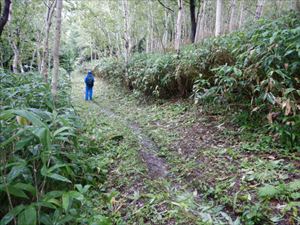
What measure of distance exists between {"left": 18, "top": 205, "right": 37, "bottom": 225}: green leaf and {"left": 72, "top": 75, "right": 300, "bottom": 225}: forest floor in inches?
32.9

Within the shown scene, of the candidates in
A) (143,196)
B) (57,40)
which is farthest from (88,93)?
(143,196)

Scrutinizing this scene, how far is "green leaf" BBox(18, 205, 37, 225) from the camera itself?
57.4 inches

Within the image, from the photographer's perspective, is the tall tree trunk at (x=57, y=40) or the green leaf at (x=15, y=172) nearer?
the green leaf at (x=15, y=172)

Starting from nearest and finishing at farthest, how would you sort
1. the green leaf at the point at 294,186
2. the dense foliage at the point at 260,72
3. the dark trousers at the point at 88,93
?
1. the green leaf at the point at 294,186
2. the dense foliage at the point at 260,72
3. the dark trousers at the point at 88,93

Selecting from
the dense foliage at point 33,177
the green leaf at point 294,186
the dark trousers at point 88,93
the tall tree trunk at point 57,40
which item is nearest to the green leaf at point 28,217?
the dense foliage at point 33,177

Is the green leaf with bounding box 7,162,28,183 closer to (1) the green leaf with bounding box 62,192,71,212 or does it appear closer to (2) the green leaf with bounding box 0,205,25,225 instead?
(2) the green leaf with bounding box 0,205,25,225

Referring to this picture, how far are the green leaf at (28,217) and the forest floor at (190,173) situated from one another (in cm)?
83

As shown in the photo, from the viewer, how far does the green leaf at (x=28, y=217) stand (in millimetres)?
1457

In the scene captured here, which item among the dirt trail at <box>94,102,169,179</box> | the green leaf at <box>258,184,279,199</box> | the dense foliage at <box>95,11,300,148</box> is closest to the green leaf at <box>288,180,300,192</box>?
the green leaf at <box>258,184,279,199</box>

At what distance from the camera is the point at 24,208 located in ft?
5.08

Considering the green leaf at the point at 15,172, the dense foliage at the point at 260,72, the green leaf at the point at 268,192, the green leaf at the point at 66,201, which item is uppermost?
the dense foliage at the point at 260,72

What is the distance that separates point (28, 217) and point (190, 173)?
94.1 inches

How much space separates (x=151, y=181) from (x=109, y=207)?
0.75 meters

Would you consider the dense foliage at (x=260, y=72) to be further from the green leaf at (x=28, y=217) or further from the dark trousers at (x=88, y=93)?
the dark trousers at (x=88, y=93)
